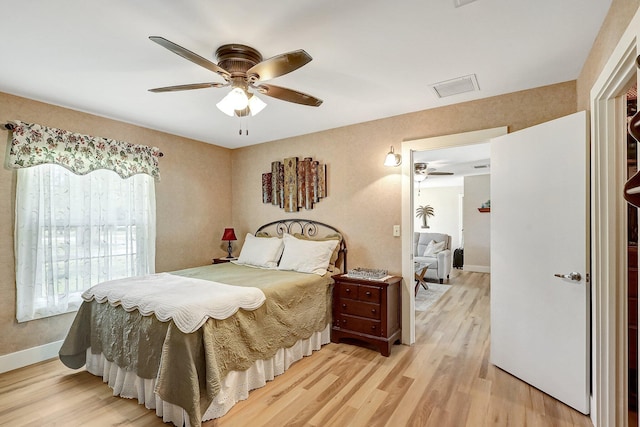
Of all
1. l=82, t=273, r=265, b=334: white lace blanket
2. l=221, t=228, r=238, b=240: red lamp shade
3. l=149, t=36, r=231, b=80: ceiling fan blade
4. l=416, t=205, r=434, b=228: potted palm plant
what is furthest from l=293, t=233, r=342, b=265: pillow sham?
l=416, t=205, r=434, b=228: potted palm plant

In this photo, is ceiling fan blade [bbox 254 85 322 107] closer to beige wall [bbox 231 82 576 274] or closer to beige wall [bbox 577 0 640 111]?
beige wall [bbox 231 82 576 274]

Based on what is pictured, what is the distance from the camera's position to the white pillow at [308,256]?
3334mm

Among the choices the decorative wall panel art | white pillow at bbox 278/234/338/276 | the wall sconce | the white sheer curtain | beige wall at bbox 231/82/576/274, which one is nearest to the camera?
beige wall at bbox 231/82/576/274

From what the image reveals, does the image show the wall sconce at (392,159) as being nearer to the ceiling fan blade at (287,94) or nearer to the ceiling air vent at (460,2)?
the ceiling fan blade at (287,94)

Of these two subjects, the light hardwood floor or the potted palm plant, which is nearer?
the light hardwood floor

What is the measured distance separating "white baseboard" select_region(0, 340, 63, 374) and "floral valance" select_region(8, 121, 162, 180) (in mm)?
1682

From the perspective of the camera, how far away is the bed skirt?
6.68 ft

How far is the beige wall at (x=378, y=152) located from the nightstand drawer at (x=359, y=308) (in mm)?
514

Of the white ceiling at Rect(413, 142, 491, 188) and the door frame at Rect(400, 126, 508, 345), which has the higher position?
the white ceiling at Rect(413, 142, 491, 188)

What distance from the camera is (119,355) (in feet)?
7.57

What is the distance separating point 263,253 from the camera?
377cm

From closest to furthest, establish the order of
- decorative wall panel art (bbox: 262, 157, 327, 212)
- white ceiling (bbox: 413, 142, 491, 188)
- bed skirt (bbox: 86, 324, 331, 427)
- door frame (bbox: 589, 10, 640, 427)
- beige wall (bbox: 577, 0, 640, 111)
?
beige wall (bbox: 577, 0, 640, 111) → door frame (bbox: 589, 10, 640, 427) → bed skirt (bbox: 86, 324, 331, 427) → decorative wall panel art (bbox: 262, 157, 327, 212) → white ceiling (bbox: 413, 142, 491, 188)

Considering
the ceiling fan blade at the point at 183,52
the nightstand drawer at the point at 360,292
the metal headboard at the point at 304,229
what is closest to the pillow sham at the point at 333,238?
the metal headboard at the point at 304,229

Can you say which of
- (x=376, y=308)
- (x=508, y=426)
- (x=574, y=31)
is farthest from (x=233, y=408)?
(x=574, y=31)
